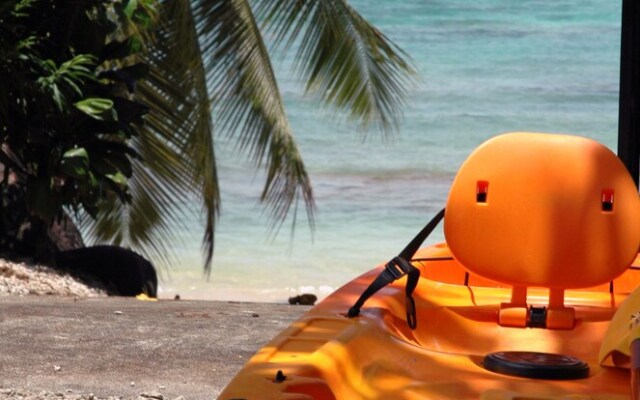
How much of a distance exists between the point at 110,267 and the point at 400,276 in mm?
4602

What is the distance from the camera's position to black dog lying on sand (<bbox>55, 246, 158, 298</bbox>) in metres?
7.80

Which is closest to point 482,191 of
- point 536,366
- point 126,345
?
point 536,366

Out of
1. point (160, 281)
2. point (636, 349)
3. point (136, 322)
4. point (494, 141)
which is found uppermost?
point (494, 141)

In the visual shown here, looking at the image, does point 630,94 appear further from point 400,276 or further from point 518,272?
point 400,276

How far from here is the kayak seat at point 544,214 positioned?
376cm

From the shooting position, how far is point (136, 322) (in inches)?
222

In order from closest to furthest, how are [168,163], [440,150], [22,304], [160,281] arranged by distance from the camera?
[22,304]
[168,163]
[160,281]
[440,150]

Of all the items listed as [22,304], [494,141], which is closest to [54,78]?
[22,304]

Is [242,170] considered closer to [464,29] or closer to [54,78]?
[464,29]

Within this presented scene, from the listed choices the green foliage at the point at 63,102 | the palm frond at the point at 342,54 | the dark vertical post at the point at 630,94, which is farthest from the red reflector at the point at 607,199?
the palm frond at the point at 342,54

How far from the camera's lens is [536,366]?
3.13 meters

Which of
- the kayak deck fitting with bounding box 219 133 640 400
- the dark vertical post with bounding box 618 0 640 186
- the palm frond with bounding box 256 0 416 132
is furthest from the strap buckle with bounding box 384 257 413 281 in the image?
the palm frond with bounding box 256 0 416 132

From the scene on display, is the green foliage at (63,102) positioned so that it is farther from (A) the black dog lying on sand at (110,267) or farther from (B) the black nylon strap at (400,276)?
(B) the black nylon strap at (400,276)

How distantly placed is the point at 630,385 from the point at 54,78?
174 inches
